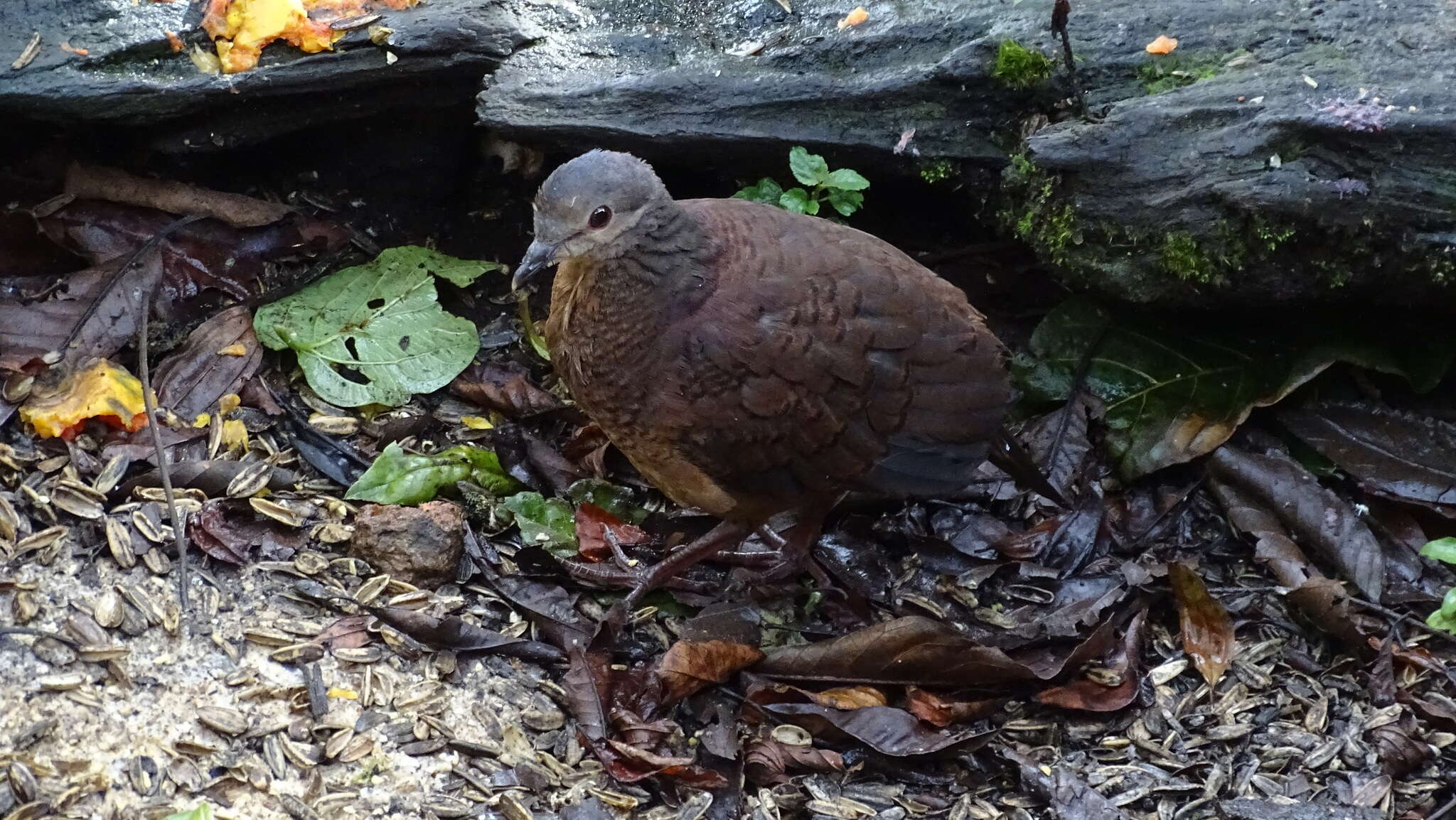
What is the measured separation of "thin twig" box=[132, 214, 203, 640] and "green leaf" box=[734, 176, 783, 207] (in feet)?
6.66

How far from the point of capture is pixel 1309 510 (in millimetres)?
3977

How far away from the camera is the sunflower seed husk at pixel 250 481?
367 cm

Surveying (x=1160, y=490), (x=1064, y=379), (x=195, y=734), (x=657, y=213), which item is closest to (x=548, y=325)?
(x=657, y=213)

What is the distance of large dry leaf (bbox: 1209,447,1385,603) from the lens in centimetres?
385

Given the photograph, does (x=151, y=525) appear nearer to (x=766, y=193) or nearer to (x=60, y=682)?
(x=60, y=682)

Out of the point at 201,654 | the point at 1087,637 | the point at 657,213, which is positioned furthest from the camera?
the point at 1087,637

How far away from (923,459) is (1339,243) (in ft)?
4.71

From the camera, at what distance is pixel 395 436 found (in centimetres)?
410

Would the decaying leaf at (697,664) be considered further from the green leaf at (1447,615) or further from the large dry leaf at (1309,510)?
the green leaf at (1447,615)

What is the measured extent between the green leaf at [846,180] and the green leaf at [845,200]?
8 centimetres

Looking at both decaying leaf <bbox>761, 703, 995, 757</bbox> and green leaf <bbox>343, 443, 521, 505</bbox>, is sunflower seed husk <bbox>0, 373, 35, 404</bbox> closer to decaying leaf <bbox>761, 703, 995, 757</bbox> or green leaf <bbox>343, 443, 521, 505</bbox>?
green leaf <bbox>343, 443, 521, 505</bbox>

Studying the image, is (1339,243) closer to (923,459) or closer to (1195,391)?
(1195,391)

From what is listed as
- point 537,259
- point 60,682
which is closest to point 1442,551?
point 537,259

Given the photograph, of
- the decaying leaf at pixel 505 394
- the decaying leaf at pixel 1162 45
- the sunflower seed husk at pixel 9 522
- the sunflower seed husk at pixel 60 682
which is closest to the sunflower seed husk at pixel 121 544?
the sunflower seed husk at pixel 9 522
